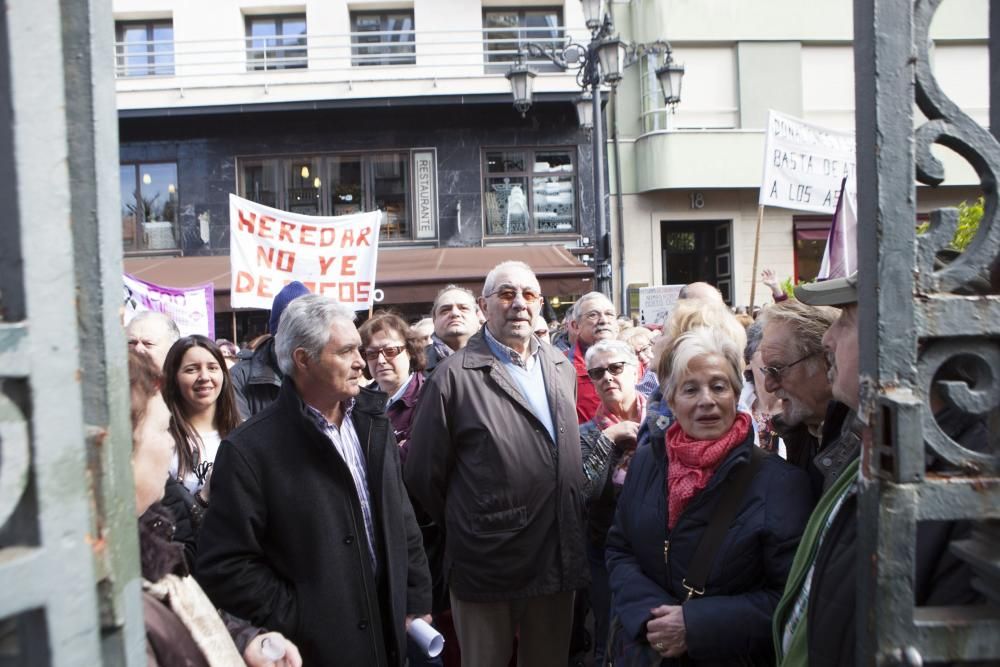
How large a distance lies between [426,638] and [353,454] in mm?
722

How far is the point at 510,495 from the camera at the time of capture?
346 centimetres

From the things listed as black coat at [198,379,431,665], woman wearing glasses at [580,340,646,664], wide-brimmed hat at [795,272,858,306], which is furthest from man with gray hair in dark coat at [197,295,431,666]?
wide-brimmed hat at [795,272,858,306]

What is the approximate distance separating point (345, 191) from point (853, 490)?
50.1 ft

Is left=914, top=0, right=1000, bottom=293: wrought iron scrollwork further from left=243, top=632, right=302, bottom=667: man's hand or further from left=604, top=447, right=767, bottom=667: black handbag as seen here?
left=243, top=632, right=302, bottom=667: man's hand

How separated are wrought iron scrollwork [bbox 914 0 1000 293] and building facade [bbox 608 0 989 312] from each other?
1460 centimetres

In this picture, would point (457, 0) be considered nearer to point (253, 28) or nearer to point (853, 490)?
point (253, 28)

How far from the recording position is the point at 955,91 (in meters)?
16.1

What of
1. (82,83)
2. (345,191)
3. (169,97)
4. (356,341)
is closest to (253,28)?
(169,97)

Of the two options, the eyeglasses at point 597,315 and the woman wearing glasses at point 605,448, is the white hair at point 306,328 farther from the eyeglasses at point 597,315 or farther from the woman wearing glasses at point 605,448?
the eyeglasses at point 597,315

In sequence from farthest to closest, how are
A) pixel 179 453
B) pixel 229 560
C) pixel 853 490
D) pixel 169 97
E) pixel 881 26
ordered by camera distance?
pixel 169 97 → pixel 179 453 → pixel 229 560 → pixel 853 490 → pixel 881 26

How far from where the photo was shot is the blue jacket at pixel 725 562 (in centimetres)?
236

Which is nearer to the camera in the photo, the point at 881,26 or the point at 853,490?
the point at 881,26

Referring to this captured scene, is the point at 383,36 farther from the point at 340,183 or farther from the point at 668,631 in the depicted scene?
the point at 668,631

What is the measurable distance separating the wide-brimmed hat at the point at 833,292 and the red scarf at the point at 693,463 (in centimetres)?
79
